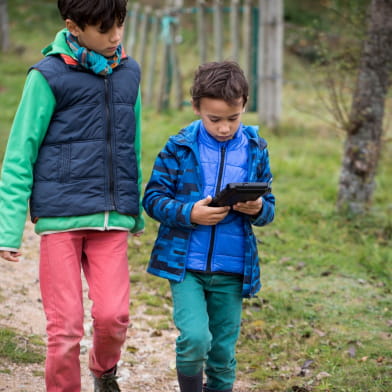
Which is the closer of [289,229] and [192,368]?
[192,368]

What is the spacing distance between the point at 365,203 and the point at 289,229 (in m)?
0.94

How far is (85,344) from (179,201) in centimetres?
189

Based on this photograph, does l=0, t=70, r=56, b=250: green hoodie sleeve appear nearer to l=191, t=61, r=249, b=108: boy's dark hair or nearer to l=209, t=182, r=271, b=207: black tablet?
l=191, t=61, r=249, b=108: boy's dark hair

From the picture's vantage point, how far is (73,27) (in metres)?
3.18

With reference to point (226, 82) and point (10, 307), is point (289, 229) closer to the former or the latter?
point (10, 307)

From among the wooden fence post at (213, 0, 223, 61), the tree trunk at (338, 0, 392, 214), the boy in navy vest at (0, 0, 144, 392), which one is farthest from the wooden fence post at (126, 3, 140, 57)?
the boy in navy vest at (0, 0, 144, 392)

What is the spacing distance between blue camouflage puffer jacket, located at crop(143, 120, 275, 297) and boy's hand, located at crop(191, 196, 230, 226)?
6cm

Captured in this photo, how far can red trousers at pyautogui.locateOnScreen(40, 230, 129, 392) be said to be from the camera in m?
3.17

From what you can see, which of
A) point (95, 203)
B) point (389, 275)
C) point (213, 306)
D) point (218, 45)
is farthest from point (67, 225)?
point (218, 45)

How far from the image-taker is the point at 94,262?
10.9ft

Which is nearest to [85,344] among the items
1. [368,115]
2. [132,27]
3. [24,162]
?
[24,162]

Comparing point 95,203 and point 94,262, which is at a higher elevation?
point 95,203

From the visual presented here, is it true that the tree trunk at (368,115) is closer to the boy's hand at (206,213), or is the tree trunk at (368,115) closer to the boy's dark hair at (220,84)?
the boy's dark hair at (220,84)

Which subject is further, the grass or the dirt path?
the grass
